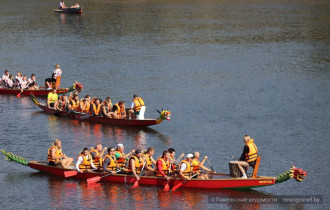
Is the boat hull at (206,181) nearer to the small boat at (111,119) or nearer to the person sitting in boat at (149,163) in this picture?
the person sitting in boat at (149,163)

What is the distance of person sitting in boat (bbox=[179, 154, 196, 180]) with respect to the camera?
106 ft

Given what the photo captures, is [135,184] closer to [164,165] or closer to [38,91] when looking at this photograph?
[164,165]

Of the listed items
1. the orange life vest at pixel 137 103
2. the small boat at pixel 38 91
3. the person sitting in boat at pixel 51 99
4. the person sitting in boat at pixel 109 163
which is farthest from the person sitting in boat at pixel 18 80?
the person sitting in boat at pixel 109 163

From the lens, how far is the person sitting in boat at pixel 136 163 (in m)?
33.2

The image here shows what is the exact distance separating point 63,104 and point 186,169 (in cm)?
1771

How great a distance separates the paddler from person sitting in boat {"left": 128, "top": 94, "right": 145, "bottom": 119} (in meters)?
12.3

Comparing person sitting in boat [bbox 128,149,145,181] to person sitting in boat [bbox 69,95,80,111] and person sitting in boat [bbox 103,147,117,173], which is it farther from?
person sitting in boat [bbox 69,95,80,111]

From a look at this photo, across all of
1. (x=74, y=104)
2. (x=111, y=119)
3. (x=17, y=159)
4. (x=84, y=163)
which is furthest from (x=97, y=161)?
(x=74, y=104)

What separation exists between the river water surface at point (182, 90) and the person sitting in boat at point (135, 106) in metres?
1.07

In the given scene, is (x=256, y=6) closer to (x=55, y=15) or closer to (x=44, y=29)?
(x=55, y=15)

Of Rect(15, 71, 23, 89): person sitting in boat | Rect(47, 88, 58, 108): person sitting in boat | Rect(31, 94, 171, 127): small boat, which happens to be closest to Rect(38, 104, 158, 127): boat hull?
Rect(31, 94, 171, 127): small boat

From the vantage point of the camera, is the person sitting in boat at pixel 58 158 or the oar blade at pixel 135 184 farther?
the person sitting in boat at pixel 58 158

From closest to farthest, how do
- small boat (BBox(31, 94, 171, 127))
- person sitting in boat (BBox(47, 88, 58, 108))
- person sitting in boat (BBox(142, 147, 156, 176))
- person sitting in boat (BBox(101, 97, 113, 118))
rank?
1. person sitting in boat (BBox(142, 147, 156, 176))
2. small boat (BBox(31, 94, 171, 127))
3. person sitting in boat (BBox(101, 97, 113, 118))
4. person sitting in boat (BBox(47, 88, 58, 108))

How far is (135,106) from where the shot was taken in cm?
4444
